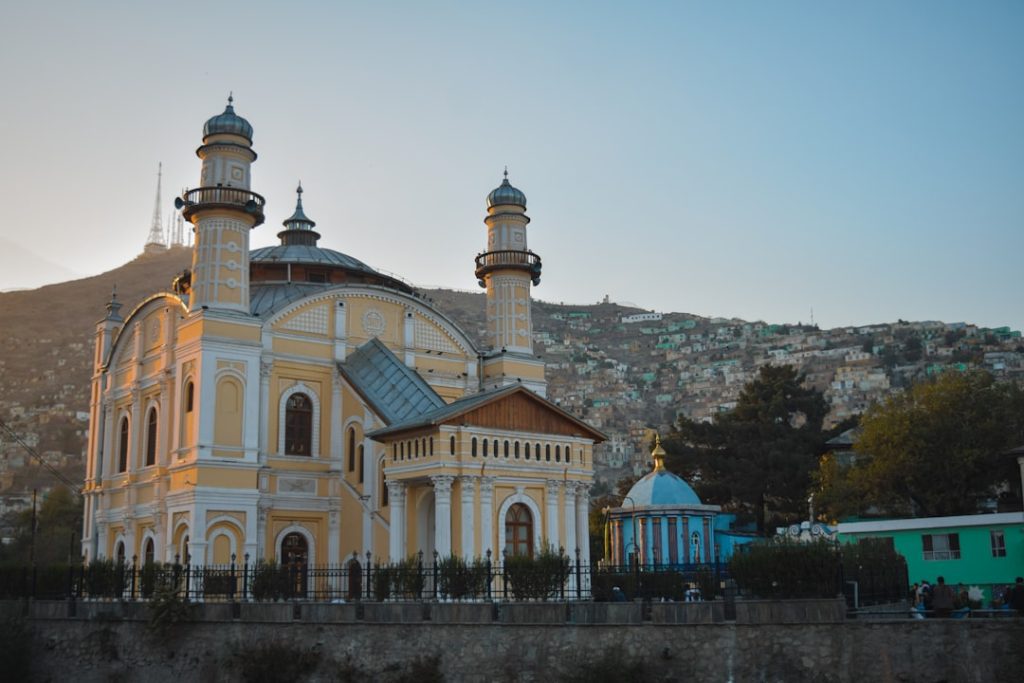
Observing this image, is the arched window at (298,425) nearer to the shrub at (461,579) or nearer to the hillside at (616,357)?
the shrub at (461,579)

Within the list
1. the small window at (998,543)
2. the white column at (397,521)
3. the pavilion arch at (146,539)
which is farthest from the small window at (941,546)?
the pavilion arch at (146,539)

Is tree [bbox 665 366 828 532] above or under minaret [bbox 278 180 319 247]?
under

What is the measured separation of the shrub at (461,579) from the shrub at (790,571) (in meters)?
5.50

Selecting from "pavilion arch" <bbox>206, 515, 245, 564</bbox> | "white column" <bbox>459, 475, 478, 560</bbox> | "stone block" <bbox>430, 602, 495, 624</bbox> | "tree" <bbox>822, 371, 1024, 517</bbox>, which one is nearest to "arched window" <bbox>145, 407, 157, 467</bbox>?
"pavilion arch" <bbox>206, 515, 245, 564</bbox>

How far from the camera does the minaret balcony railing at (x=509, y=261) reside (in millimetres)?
39188

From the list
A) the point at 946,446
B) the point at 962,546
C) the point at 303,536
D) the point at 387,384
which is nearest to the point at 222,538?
the point at 303,536

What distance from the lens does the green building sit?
94.4 feet

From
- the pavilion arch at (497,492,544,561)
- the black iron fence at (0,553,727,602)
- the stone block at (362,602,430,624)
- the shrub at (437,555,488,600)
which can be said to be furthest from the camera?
the pavilion arch at (497,492,544,561)

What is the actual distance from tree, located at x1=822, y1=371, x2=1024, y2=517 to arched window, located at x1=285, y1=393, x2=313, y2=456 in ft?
65.3

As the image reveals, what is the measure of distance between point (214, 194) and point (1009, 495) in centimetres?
2956

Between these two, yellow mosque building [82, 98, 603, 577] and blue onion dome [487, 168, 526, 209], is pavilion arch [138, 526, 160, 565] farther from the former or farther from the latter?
blue onion dome [487, 168, 526, 209]

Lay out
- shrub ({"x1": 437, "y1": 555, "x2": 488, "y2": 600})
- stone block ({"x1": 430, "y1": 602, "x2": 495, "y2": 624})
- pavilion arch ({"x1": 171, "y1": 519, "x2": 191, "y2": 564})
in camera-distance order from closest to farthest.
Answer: stone block ({"x1": 430, "y1": 602, "x2": 495, "y2": 624}) < shrub ({"x1": 437, "y1": 555, "x2": 488, "y2": 600}) < pavilion arch ({"x1": 171, "y1": 519, "x2": 191, "y2": 564})

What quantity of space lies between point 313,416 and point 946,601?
22298 mm

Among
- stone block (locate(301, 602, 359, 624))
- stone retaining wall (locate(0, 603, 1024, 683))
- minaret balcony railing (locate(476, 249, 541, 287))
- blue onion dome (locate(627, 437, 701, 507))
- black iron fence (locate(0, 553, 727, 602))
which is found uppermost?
minaret balcony railing (locate(476, 249, 541, 287))
